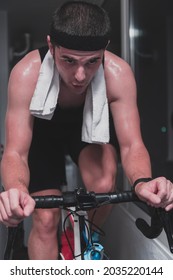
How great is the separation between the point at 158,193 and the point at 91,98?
0.49 m

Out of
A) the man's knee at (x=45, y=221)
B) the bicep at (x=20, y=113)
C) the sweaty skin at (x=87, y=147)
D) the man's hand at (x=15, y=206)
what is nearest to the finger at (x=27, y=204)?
the man's hand at (x=15, y=206)

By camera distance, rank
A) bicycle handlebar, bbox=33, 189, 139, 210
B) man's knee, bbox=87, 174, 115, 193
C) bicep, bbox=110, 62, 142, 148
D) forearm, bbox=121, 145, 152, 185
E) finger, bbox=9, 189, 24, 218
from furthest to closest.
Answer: man's knee, bbox=87, 174, 115, 193 < bicep, bbox=110, 62, 142, 148 < forearm, bbox=121, 145, 152, 185 < bicycle handlebar, bbox=33, 189, 139, 210 < finger, bbox=9, 189, 24, 218

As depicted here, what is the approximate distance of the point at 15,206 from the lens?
75 cm

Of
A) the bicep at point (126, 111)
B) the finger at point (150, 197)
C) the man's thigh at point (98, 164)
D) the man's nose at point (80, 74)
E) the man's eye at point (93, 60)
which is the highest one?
the man's eye at point (93, 60)

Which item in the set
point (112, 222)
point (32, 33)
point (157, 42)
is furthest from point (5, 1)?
point (112, 222)

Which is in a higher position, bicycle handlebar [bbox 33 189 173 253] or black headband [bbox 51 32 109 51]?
black headband [bbox 51 32 109 51]

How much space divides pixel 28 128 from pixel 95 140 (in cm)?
23

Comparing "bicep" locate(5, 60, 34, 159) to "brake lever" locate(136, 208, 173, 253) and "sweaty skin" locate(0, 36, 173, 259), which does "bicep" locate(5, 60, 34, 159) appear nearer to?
"sweaty skin" locate(0, 36, 173, 259)

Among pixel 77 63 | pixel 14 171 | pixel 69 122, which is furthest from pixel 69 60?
pixel 69 122

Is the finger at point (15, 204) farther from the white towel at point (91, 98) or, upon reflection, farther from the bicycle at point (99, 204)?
the white towel at point (91, 98)

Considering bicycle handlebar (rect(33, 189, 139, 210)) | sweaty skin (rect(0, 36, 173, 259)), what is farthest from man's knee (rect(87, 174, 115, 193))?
bicycle handlebar (rect(33, 189, 139, 210))

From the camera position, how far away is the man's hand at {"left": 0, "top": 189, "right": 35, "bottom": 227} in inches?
29.9

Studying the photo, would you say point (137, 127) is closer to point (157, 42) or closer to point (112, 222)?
point (112, 222)

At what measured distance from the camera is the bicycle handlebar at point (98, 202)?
0.85m
